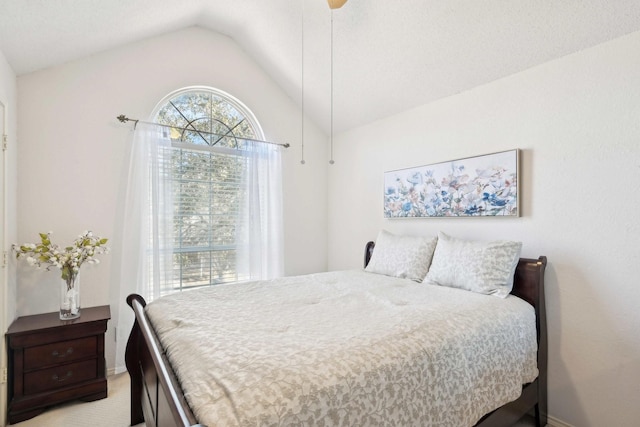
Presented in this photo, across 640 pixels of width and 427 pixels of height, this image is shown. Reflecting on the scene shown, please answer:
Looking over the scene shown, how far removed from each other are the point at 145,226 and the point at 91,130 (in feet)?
3.01

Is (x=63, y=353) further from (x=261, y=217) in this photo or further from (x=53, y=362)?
(x=261, y=217)

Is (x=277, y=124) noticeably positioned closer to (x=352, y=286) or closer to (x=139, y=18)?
(x=139, y=18)

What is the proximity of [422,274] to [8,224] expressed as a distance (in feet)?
9.84

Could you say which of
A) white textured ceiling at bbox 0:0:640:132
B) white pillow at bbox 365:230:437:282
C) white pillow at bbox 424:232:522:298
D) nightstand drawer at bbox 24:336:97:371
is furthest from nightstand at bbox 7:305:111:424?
white pillow at bbox 424:232:522:298

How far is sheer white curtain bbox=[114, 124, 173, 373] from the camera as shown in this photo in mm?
2744

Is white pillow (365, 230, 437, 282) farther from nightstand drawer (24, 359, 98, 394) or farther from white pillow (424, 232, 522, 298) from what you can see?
nightstand drawer (24, 359, 98, 394)

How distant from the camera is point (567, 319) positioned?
2.05 meters

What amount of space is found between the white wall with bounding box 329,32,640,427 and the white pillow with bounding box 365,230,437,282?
0.39 metres

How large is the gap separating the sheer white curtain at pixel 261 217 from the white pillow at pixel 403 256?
113cm

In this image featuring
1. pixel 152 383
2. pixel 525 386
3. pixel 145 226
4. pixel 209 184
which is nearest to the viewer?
pixel 152 383

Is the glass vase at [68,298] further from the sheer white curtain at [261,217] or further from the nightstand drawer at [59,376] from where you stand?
the sheer white curtain at [261,217]

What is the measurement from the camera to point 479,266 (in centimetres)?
214

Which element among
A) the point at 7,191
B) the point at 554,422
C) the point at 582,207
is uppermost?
the point at 7,191

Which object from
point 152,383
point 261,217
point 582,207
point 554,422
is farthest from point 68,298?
point 582,207
